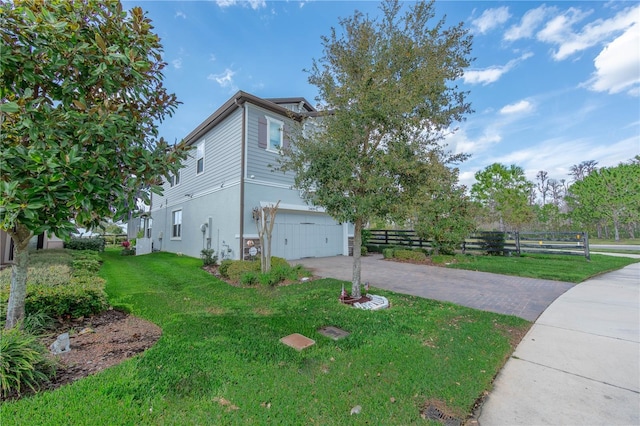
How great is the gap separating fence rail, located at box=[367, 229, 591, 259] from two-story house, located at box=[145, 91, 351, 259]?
3.80 m

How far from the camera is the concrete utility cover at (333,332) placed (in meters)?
3.92

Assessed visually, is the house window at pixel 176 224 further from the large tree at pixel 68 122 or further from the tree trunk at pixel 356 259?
the tree trunk at pixel 356 259

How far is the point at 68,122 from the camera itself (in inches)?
106

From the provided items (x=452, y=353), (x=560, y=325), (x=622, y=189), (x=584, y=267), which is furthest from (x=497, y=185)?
(x=452, y=353)

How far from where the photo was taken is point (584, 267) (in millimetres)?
9633

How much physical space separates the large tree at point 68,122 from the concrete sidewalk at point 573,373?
4330 millimetres

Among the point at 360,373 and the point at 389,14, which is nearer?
the point at 360,373

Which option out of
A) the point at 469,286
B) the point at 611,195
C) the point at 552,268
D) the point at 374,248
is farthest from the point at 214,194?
the point at 611,195

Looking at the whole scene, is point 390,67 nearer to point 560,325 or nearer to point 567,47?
point 560,325

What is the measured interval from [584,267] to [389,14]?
1119cm

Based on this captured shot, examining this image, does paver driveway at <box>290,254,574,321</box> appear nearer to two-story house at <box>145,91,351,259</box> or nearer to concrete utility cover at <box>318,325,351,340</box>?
two-story house at <box>145,91,351,259</box>

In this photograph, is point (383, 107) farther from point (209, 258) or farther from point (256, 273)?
point (209, 258)

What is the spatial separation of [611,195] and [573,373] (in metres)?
33.0

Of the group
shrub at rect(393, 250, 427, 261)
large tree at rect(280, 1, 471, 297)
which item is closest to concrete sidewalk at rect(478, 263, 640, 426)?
large tree at rect(280, 1, 471, 297)
